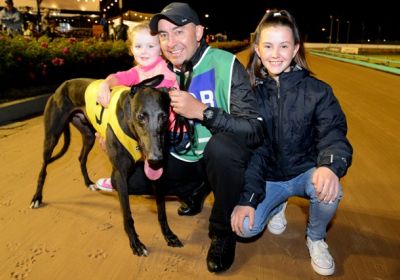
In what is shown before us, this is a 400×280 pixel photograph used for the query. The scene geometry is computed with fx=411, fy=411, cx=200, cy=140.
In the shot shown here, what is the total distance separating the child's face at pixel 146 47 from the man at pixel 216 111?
1.95 feet

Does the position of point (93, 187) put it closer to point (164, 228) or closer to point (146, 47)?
point (164, 228)

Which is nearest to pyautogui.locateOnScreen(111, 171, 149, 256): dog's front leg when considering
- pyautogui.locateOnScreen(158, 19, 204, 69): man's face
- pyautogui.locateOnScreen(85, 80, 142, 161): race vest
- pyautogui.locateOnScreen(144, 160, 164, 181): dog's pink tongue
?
pyautogui.locateOnScreen(85, 80, 142, 161): race vest

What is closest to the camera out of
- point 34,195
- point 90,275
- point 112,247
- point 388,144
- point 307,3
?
point 90,275

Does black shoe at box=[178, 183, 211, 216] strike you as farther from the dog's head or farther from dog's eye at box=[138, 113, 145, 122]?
dog's eye at box=[138, 113, 145, 122]

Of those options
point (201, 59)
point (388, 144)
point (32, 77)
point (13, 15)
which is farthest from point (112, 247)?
point (13, 15)

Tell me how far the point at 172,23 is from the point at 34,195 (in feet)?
6.03

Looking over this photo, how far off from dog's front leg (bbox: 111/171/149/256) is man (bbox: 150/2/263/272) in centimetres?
45

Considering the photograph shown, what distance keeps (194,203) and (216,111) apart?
3.55ft

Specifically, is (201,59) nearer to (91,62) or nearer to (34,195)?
(34,195)

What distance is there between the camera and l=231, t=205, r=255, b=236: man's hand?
7.86 feet

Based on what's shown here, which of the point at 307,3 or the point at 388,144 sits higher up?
the point at 307,3

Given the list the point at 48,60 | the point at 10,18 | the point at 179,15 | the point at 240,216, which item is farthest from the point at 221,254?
the point at 10,18

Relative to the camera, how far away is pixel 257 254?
263cm

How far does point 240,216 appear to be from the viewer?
241 centimetres
